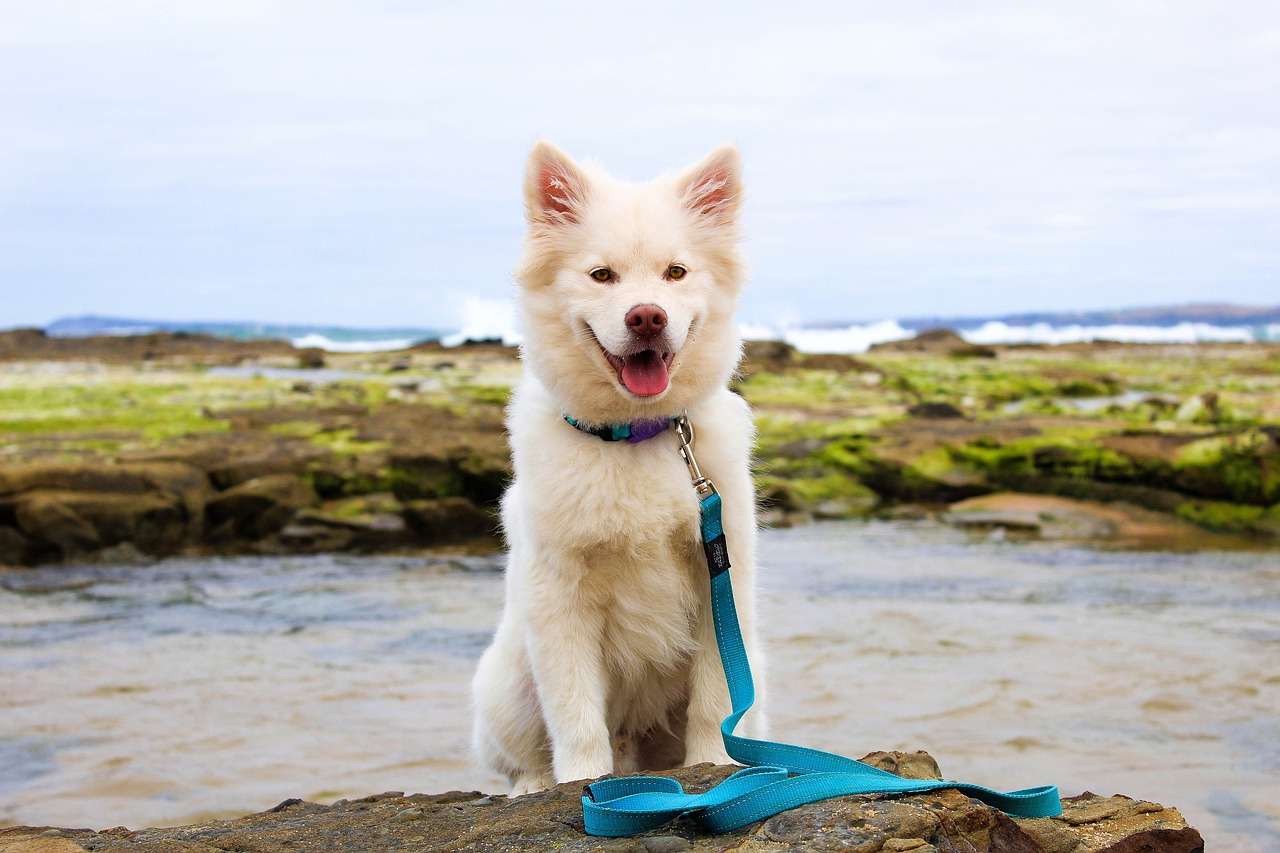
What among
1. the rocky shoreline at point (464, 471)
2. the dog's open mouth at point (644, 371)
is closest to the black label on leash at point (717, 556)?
the dog's open mouth at point (644, 371)

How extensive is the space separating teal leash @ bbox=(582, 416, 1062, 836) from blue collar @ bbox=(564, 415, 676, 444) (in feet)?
3.29

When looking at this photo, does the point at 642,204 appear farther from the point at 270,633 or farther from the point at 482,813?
the point at 270,633

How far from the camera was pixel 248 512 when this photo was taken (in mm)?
12789

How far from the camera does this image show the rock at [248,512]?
1273 cm

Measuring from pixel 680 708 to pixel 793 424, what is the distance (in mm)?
14109

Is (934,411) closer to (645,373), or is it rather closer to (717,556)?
(717,556)

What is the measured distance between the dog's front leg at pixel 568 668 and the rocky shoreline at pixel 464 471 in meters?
6.10

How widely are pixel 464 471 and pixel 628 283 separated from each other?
401 inches

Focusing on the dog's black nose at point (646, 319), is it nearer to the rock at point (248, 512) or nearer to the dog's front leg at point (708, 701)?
the dog's front leg at point (708, 701)

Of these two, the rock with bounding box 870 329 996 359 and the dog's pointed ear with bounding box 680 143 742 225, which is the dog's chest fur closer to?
the dog's pointed ear with bounding box 680 143 742 225

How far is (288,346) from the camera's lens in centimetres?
5316

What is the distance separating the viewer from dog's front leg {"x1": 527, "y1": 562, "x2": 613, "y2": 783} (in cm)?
380

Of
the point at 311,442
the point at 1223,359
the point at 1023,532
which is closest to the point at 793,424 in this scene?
the point at 1023,532

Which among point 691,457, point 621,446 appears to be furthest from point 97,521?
point 691,457
